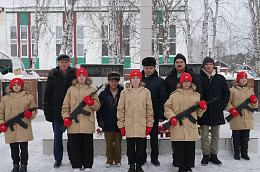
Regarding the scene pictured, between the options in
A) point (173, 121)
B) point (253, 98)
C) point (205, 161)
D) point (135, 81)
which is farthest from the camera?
point (253, 98)

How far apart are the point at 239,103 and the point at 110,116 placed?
252 centimetres

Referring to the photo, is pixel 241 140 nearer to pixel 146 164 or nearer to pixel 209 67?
pixel 209 67

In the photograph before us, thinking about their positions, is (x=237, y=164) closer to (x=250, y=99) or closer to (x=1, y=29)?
(x=250, y=99)

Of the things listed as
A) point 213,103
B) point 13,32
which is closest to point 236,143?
point 213,103

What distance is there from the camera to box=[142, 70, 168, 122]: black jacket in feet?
16.3

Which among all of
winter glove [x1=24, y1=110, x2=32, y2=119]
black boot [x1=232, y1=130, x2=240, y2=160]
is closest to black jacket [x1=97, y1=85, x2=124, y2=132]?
winter glove [x1=24, y1=110, x2=32, y2=119]

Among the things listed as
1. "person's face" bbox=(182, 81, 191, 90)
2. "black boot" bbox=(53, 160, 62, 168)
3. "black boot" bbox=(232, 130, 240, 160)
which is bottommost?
"black boot" bbox=(53, 160, 62, 168)

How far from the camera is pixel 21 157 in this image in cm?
485

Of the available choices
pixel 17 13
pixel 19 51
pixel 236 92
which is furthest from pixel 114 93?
pixel 17 13

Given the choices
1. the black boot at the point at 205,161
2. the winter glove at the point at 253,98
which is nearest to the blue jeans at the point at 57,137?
the black boot at the point at 205,161

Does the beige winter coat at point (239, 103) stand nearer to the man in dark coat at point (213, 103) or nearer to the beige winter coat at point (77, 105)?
the man in dark coat at point (213, 103)

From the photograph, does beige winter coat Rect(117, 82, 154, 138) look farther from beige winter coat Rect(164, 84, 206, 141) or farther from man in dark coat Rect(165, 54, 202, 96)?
man in dark coat Rect(165, 54, 202, 96)

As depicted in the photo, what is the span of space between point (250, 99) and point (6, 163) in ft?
15.9

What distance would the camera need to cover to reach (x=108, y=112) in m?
5.03
